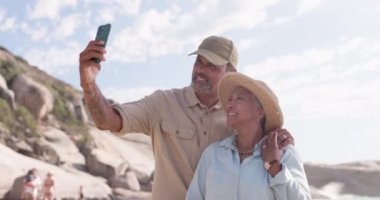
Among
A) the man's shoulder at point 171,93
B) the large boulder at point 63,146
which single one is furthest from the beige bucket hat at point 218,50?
the large boulder at point 63,146

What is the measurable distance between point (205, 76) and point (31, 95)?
31.1 metres

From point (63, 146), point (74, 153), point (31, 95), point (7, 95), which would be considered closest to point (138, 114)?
point (74, 153)

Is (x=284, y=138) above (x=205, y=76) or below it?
below

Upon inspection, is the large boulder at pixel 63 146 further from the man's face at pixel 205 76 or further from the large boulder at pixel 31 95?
the man's face at pixel 205 76

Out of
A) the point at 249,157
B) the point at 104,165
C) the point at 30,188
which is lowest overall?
the point at 249,157

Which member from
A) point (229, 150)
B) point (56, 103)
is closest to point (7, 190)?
point (56, 103)

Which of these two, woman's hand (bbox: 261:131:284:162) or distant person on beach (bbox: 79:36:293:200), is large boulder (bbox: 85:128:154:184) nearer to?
distant person on beach (bbox: 79:36:293:200)

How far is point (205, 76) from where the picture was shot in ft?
11.7

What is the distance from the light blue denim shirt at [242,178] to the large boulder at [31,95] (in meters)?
31.2

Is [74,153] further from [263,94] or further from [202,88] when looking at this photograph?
[263,94]

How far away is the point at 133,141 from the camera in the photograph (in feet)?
128

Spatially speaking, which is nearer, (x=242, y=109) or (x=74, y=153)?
(x=242, y=109)

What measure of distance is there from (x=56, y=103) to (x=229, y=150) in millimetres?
34472

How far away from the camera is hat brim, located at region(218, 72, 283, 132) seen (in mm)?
3307
